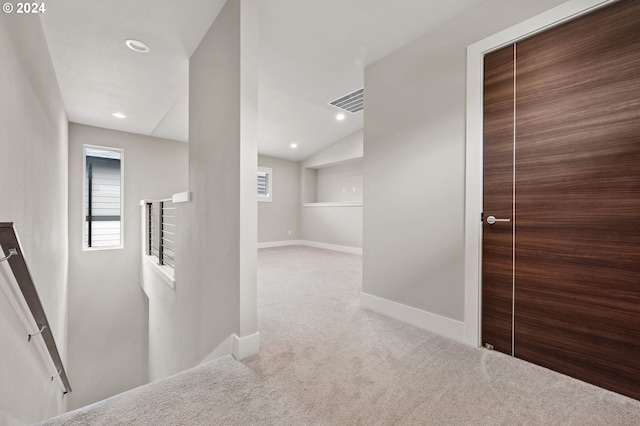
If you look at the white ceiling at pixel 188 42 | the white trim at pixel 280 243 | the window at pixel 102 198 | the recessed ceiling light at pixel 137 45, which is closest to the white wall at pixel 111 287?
the window at pixel 102 198

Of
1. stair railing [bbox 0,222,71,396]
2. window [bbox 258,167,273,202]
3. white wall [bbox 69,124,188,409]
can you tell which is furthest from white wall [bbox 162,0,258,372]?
window [bbox 258,167,273,202]

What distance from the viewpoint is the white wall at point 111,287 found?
14.6 ft

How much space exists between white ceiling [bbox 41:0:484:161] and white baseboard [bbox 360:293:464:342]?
2.20 m

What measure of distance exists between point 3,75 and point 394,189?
8.25ft

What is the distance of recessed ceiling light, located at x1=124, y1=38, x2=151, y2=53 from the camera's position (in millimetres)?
2283

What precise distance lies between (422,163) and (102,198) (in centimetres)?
556

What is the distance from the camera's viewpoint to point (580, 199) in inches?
56.1

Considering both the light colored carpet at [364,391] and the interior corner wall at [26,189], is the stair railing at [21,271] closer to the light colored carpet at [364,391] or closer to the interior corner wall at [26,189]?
the interior corner wall at [26,189]

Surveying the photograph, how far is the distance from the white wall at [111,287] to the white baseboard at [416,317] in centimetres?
464

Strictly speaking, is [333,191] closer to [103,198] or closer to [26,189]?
[103,198]

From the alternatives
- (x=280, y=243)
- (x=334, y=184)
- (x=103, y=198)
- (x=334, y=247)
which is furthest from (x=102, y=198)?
(x=334, y=184)

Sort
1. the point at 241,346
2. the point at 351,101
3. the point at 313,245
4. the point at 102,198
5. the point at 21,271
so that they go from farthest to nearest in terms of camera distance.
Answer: the point at 313,245 < the point at 102,198 < the point at 351,101 < the point at 241,346 < the point at 21,271

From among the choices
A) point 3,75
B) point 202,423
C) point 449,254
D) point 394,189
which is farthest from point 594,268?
point 3,75

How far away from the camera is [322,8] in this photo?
74.8 inches
